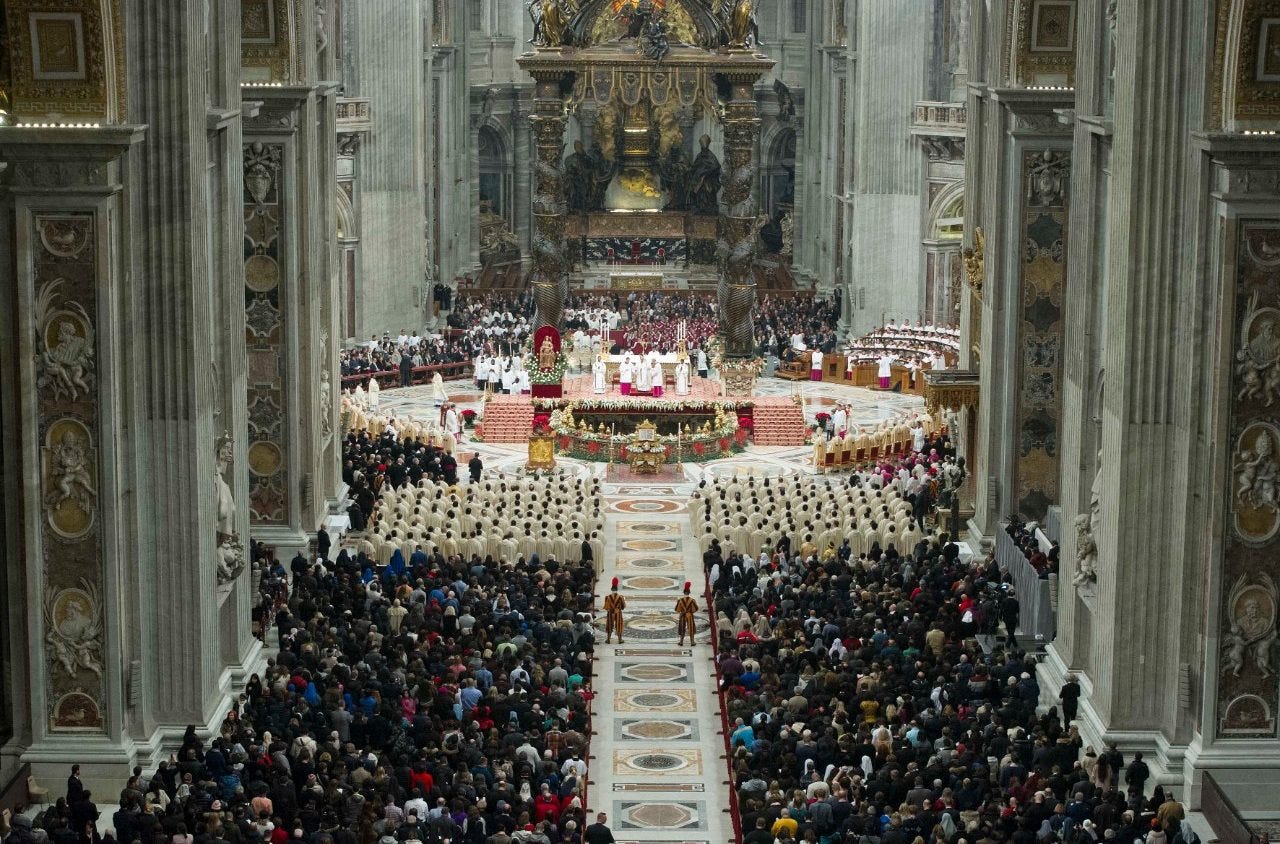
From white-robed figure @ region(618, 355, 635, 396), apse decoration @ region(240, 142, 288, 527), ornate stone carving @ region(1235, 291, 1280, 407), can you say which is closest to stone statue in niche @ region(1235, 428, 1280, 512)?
ornate stone carving @ region(1235, 291, 1280, 407)

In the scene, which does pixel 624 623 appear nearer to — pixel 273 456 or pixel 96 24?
pixel 273 456

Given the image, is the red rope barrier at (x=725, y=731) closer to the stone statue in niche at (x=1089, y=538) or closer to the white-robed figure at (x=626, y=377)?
the stone statue in niche at (x=1089, y=538)

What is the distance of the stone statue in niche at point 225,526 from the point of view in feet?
84.5

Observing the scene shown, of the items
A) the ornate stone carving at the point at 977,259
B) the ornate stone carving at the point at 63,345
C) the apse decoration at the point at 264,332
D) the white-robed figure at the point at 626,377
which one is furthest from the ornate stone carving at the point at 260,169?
the white-robed figure at the point at 626,377

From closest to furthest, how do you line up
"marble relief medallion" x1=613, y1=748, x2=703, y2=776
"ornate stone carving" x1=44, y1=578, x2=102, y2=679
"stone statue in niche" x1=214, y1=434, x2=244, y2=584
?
"ornate stone carving" x1=44, y1=578, x2=102, y2=679
"stone statue in niche" x1=214, y1=434, x2=244, y2=584
"marble relief medallion" x1=613, y1=748, x2=703, y2=776

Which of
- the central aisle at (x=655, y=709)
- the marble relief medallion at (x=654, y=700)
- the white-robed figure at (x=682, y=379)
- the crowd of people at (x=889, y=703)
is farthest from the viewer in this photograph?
the white-robed figure at (x=682, y=379)

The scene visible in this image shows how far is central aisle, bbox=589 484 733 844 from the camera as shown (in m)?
24.5

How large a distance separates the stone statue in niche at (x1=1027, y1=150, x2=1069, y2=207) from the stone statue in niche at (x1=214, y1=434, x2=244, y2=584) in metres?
12.8

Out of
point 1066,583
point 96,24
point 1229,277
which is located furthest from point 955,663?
point 96,24

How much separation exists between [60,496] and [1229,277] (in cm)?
1208

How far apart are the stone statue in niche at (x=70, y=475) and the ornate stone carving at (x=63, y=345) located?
0.52 meters

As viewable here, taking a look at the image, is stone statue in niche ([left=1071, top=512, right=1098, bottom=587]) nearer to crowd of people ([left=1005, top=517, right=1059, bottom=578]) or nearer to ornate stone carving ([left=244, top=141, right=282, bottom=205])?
crowd of people ([left=1005, top=517, right=1059, bottom=578])

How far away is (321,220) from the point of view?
35.1 metres

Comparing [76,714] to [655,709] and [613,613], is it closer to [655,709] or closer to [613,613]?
[655,709]
